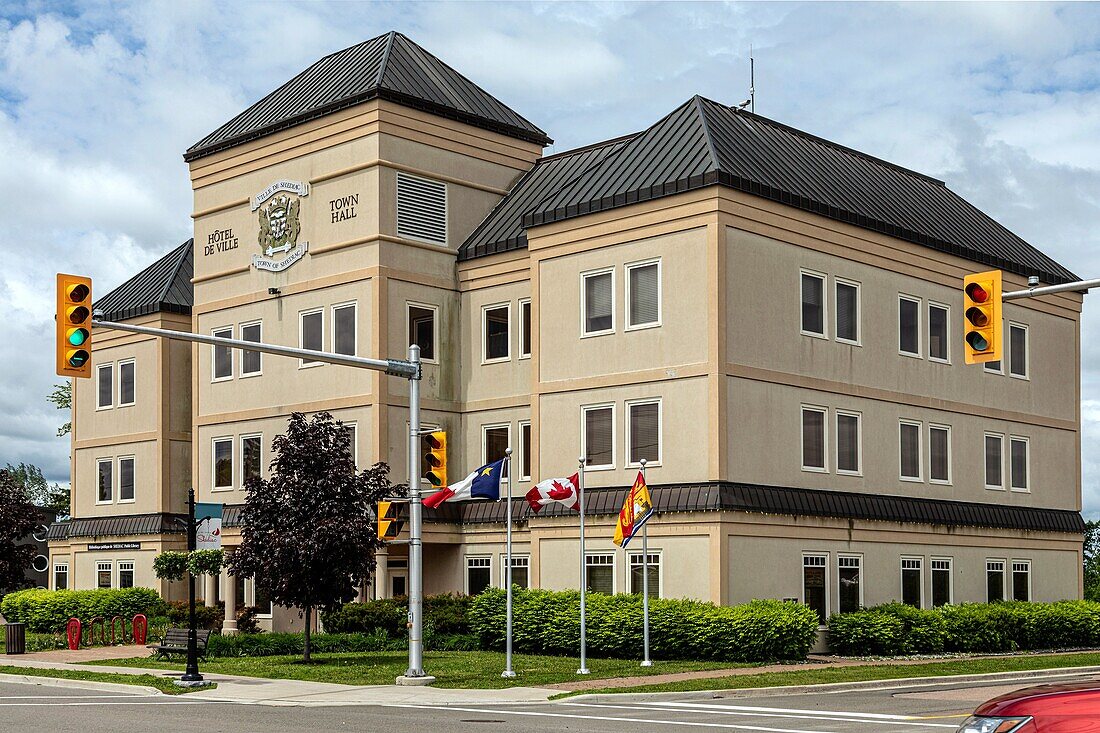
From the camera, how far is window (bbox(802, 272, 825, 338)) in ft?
126

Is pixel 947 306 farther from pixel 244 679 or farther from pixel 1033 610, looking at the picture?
pixel 244 679

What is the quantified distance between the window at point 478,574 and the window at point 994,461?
15.1 metres

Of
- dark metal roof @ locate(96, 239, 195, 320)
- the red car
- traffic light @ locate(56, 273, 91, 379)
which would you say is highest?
dark metal roof @ locate(96, 239, 195, 320)

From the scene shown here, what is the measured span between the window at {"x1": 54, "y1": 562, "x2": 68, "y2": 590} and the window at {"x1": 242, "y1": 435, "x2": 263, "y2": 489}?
12859 mm

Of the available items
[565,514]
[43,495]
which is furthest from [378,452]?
[43,495]

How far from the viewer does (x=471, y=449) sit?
142ft

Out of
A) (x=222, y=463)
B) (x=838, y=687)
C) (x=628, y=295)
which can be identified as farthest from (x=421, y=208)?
(x=838, y=687)

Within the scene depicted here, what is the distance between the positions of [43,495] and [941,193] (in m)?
101

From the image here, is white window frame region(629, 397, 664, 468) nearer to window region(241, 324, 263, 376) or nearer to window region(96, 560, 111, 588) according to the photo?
window region(241, 324, 263, 376)

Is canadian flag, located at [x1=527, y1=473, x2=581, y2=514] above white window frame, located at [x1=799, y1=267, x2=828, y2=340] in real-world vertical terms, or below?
below

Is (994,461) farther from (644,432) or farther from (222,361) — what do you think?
(222,361)

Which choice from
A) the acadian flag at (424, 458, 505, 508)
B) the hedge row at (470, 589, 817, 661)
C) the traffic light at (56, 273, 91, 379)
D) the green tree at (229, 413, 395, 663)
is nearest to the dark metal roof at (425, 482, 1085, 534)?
the hedge row at (470, 589, 817, 661)

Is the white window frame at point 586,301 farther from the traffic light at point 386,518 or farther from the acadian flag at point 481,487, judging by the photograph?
the traffic light at point 386,518

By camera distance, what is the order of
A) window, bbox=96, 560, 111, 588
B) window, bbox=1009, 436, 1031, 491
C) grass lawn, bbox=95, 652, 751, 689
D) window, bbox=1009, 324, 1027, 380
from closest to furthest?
grass lawn, bbox=95, 652, 751, 689
window, bbox=1009, 436, 1031, 491
window, bbox=1009, 324, 1027, 380
window, bbox=96, 560, 111, 588
